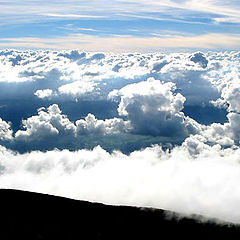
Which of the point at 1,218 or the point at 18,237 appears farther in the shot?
the point at 1,218

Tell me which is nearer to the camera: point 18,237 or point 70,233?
point 18,237

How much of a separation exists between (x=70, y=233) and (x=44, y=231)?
14.6 metres

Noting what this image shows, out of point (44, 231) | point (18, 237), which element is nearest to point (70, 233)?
point (44, 231)

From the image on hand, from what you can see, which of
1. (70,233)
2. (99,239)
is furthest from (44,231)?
(99,239)

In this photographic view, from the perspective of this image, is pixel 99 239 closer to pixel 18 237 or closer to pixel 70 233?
pixel 70 233

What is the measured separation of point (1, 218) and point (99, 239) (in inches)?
2168

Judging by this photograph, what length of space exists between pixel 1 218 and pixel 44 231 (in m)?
25.5

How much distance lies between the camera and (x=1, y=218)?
644ft

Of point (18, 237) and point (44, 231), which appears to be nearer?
point (18, 237)

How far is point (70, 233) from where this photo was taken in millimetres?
197750

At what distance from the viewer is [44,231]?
19200cm

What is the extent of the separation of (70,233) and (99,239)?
16.4 m

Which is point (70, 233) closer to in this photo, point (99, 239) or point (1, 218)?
point (99, 239)

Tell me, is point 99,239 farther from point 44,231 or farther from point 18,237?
point 18,237
